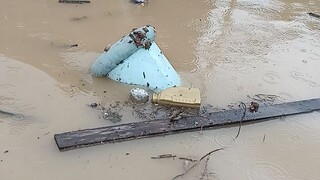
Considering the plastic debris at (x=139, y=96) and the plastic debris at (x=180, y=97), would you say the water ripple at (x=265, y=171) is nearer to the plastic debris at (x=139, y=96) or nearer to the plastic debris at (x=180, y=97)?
the plastic debris at (x=180, y=97)

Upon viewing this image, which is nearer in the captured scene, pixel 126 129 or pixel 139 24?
pixel 126 129

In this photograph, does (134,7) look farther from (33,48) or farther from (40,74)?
(40,74)

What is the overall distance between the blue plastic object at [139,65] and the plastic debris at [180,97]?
0.27m

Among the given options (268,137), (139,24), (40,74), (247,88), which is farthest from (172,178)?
(139,24)

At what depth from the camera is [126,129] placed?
15.9 feet

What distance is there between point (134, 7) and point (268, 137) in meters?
4.38

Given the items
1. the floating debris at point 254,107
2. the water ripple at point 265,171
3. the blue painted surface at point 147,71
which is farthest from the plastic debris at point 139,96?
the water ripple at point 265,171

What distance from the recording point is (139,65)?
5695mm

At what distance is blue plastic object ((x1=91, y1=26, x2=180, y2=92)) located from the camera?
5641 mm

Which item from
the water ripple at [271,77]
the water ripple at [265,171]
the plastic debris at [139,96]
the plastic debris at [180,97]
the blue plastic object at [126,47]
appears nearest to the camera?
the water ripple at [265,171]

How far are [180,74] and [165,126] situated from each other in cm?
142

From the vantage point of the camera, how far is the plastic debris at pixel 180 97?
5.27 meters

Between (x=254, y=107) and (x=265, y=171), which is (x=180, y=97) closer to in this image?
(x=254, y=107)

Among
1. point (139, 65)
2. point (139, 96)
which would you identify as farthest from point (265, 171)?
point (139, 65)
